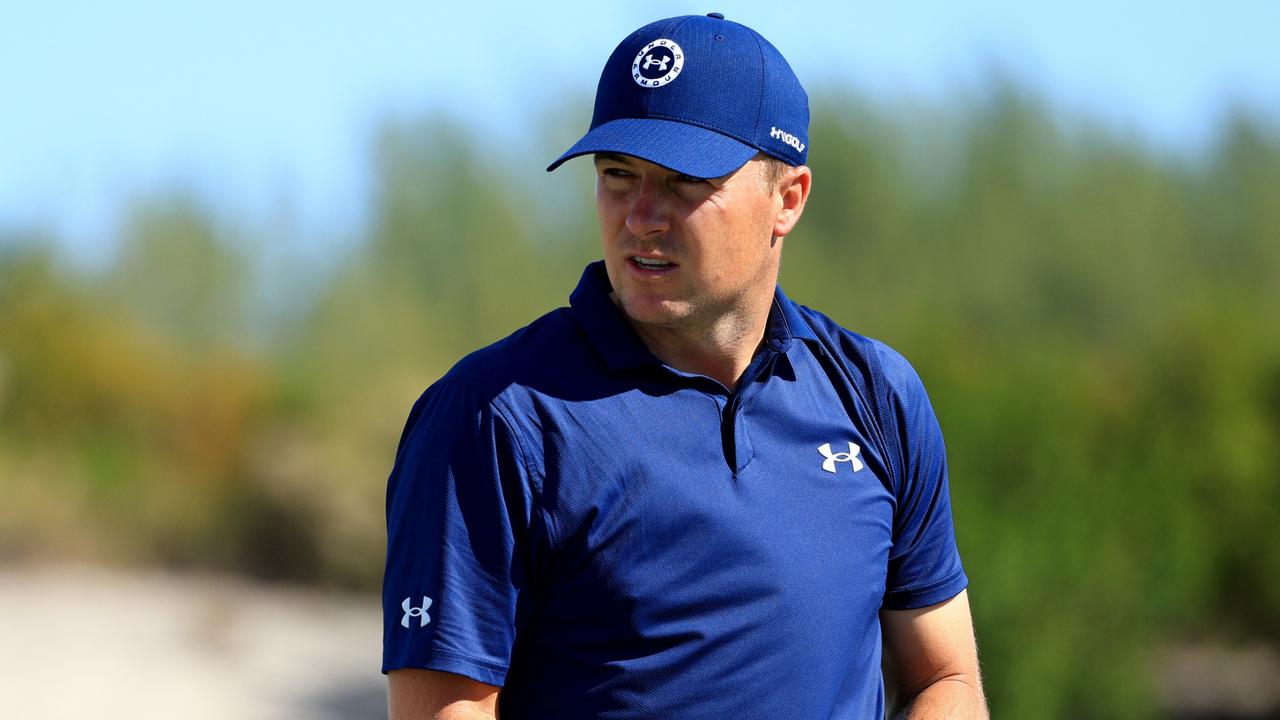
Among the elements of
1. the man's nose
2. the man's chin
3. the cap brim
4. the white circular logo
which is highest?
the white circular logo

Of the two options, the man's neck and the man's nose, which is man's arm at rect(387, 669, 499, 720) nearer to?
the man's neck

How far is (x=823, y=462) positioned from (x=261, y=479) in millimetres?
16960

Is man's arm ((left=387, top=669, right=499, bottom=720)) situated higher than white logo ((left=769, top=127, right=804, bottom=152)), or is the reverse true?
white logo ((left=769, top=127, right=804, bottom=152))

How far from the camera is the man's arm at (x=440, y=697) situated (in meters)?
1.93

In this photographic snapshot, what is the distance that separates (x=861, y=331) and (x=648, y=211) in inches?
503

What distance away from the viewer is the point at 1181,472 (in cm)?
1191

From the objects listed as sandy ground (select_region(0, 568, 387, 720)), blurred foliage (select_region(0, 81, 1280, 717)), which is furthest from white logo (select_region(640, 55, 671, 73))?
sandy ground (select_region(0, 568, 387, 720))

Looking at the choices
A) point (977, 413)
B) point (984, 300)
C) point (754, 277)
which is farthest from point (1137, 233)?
point (754, 277)

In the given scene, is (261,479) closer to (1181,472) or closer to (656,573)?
(1181,472)

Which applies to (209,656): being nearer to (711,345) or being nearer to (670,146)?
(711,345)

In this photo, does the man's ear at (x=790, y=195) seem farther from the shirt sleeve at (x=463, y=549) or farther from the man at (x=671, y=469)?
the shirt sleeve at (x=463, y=549)

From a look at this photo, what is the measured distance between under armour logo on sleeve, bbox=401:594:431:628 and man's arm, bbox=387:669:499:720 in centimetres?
7

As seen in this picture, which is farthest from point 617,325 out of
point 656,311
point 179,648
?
point 179,648

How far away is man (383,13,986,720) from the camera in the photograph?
1938 mm
